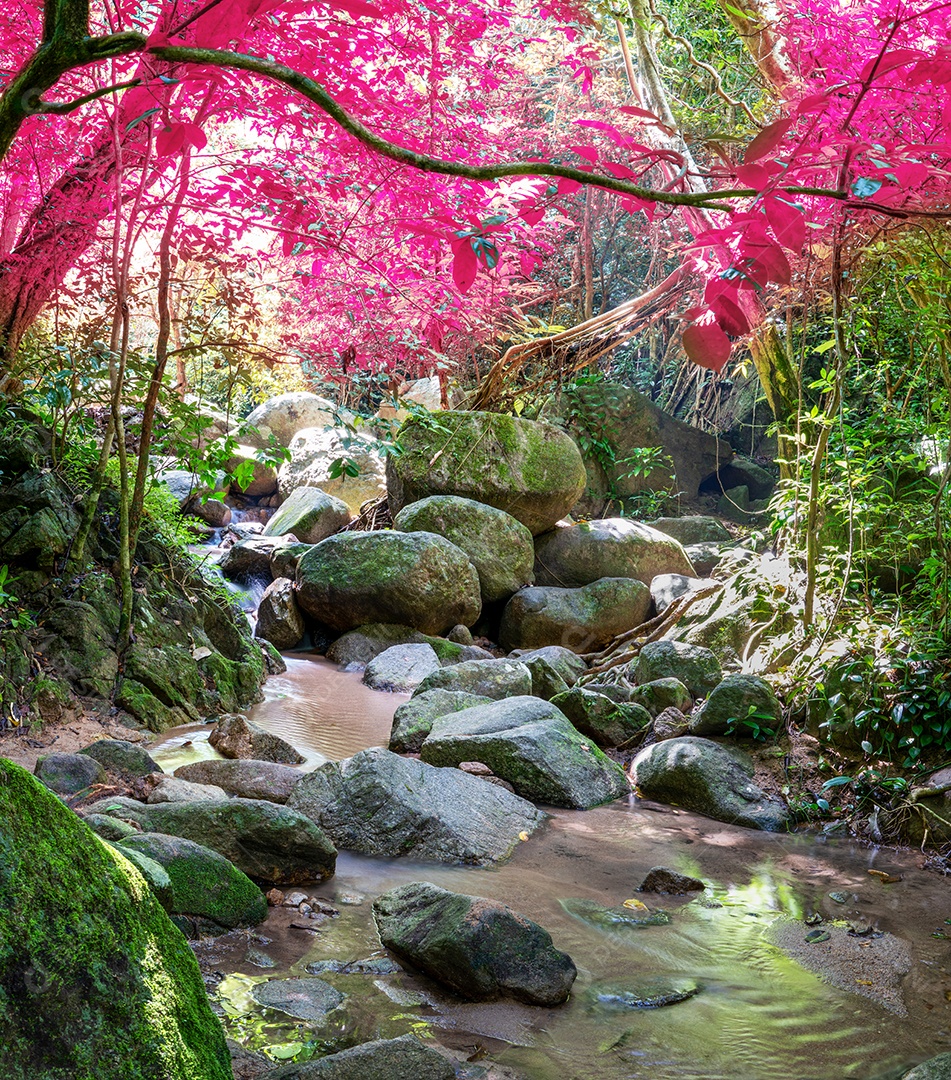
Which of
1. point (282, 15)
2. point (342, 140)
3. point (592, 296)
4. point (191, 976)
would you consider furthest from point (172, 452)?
point (592, 296)

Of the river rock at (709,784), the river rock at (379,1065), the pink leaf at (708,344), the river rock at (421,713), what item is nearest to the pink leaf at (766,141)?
the pink leaf at (708,344)

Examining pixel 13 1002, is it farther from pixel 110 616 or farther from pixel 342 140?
pixel 110 616

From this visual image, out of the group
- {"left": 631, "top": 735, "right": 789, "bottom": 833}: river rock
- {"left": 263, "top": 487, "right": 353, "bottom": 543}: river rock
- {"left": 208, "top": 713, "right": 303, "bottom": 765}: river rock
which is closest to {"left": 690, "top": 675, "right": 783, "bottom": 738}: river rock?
{"left": 631, "top": 735, "right": 789, "bottom": 833}: river rock

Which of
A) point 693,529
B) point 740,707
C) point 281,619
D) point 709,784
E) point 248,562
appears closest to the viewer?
point 709,784

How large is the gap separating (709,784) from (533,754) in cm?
95

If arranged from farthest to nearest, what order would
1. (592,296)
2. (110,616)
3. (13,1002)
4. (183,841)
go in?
(592,296) → (110,616) → (183,841) → (13,1002)

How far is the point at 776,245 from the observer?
1432mm

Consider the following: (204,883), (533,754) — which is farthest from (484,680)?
(204,883)

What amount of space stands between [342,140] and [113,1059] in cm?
340

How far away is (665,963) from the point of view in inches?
108

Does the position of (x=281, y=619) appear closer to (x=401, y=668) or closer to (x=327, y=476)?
(x=401, y=668)

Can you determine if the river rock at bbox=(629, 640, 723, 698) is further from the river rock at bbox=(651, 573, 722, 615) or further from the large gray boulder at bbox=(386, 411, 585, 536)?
the large gray boulder at bbox=(386, 411, 585, 536)

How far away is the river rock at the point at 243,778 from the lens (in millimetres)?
3754

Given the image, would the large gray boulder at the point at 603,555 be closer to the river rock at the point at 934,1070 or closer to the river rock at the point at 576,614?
the river rock at the point at 576,614
